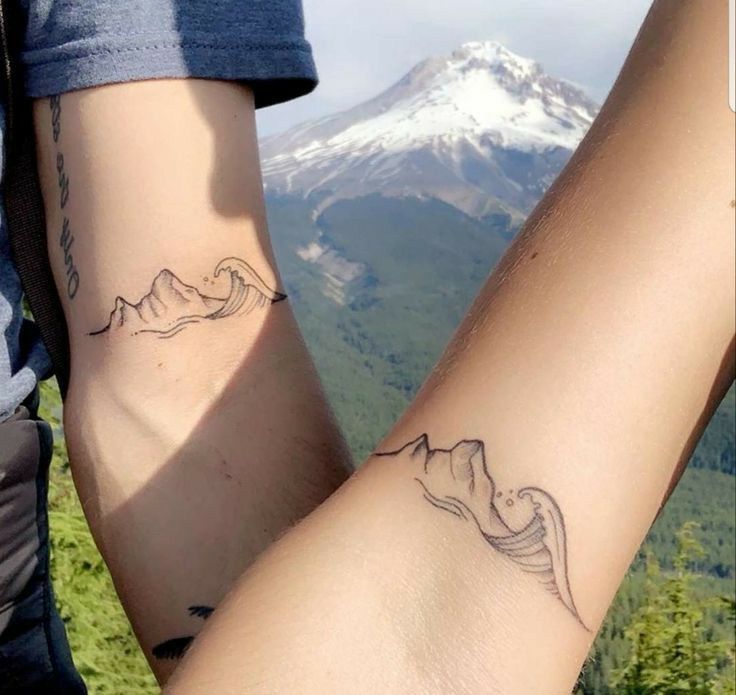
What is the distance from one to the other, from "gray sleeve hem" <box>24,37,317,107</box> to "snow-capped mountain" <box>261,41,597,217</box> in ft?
532

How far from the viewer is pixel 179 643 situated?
1.06m

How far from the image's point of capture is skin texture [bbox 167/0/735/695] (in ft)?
2.00

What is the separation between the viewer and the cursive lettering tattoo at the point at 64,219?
116 cm

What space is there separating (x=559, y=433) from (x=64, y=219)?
2.58ft

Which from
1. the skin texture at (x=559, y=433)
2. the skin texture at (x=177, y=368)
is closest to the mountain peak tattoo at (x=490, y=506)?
the skin texture at (x=559, y=433)

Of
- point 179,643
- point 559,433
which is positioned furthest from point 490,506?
point 179,643

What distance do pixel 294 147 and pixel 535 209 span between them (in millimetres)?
176216

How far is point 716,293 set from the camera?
600 mm

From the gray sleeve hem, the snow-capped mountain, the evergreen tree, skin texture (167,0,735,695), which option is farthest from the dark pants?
the snow-capped mountain

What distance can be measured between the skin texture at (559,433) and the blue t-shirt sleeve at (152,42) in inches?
23.6

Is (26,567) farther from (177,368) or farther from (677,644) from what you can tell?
(677,644)

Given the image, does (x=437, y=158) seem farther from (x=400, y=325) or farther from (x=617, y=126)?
(x=617, y=126)

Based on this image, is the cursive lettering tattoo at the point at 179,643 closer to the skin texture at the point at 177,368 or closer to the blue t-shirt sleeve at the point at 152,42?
the skin texture at the point at 177,368

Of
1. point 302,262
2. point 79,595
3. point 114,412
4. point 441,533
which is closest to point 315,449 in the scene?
point 114,412
